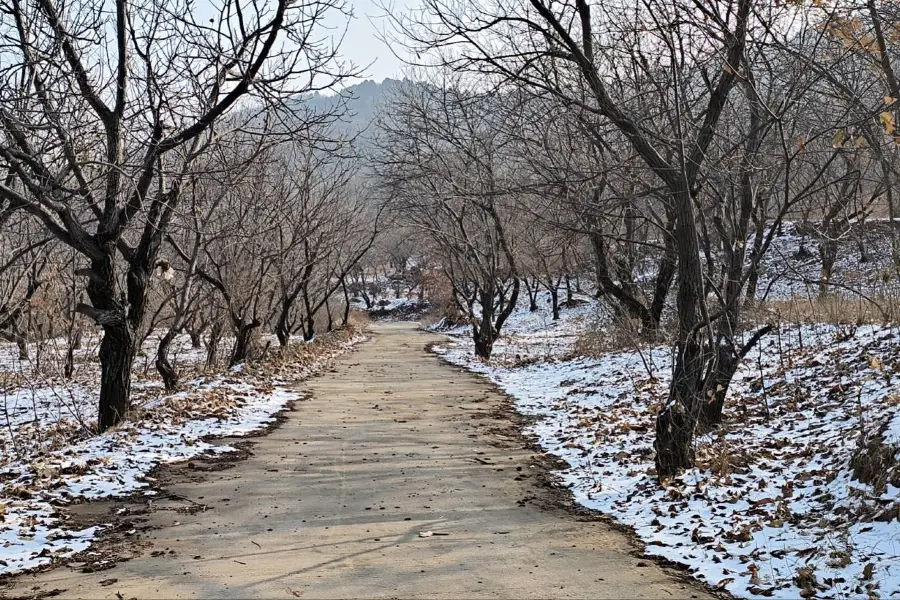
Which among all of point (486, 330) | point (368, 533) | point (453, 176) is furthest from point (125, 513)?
point (486, 330)

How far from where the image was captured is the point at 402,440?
29.6 ft

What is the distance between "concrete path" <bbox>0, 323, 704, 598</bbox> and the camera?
167 inches

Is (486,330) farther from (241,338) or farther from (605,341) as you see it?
(241,338)

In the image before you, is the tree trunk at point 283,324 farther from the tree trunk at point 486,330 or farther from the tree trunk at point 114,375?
the tree trunk at point 114,375

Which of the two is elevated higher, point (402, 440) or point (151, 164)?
point (151, 164)

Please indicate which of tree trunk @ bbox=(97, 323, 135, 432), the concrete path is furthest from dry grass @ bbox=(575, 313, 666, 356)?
tree trunk @ bbox=(97, 323, 135, 432)

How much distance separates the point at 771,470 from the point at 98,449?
671 cm

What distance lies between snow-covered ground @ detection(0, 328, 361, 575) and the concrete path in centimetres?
33

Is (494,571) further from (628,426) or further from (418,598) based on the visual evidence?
(628,426)

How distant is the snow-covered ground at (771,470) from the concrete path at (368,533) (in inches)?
19.1

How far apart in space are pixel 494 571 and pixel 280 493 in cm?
265

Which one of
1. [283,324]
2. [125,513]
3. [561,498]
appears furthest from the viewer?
[283,324]

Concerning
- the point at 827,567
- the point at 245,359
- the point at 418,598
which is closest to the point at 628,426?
the point at 827,567

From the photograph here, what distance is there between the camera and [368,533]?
5301mm
